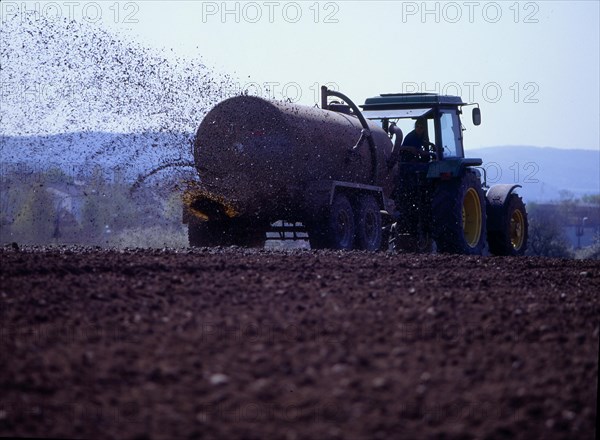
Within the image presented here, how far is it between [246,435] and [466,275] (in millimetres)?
6292

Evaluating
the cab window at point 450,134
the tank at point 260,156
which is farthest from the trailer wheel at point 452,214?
the tank at point 260,156

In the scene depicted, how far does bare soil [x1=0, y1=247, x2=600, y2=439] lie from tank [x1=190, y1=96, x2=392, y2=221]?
19.8 ft

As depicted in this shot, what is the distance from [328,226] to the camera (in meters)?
15.8

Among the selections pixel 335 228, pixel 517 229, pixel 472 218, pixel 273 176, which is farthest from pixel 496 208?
pixel 273 176

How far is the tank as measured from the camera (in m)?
15.5

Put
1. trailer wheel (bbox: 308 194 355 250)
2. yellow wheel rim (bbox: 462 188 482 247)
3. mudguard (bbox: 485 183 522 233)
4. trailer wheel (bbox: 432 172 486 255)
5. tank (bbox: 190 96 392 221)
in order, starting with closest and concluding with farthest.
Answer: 1. tank (bbox: 190 96 392 221)
2. trailer wheel (bbox: 308 194 355 250)
3. trailer wheel (bbox: 432 172 486 255)
4. yellow wheel rim (bbox: 462 188 482 247)
5. mudguard (bbox: 485 183 522 233)

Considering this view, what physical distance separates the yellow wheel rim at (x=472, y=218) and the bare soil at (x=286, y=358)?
347 inches

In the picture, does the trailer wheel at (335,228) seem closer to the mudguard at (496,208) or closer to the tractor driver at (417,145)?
the tractor driver at (417,145)

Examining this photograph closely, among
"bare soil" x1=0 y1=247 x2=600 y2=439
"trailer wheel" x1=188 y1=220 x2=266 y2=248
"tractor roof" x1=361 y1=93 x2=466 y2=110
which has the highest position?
"tractor roof" x1=361 y1=93 x2=466 y2=110

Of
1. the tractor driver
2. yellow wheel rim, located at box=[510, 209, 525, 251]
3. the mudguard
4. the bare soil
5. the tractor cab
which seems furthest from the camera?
yellow wheel rim, located at box=[510, 209, 525, 251]

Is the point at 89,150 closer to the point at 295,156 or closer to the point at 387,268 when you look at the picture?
the point at 295,156

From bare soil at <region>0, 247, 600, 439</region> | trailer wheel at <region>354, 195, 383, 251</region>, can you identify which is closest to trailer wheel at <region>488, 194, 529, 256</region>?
trailer wheel at <region>354, 195, 383, 251</region>

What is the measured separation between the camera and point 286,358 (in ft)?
19.6

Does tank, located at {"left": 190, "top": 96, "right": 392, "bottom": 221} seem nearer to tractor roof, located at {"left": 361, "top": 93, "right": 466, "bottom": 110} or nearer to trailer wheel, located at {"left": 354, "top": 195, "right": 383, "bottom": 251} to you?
trailer wheel, located at {"left": 354, "top": 195, "right": 383, "bottom": 251}
